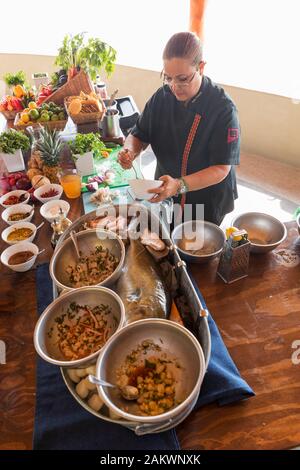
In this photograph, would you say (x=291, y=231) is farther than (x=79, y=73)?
No

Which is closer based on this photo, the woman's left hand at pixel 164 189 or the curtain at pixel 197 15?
the woman's left hand at pixel 164 189

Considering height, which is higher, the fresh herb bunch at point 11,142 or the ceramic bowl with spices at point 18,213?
the fresh herb bunch at point 11,142

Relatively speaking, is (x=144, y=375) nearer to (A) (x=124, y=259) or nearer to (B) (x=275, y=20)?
(A) (x=124, y=259)

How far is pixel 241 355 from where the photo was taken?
4.21 feet

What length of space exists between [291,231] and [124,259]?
99cm

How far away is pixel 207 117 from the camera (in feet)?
6.00

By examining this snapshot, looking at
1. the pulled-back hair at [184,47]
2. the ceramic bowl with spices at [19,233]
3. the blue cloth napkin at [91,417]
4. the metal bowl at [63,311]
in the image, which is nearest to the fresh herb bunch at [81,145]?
the ceramic bowl with spices at [19,233]

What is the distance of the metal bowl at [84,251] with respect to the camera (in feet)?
4.62

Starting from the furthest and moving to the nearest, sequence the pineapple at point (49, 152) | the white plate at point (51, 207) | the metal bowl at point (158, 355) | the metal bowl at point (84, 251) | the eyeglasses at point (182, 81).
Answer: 1. the pineapple at point (49, 152)
2. the white plate at point (51, 207)
3. the eyeglasses at point (182, 81)
4. the metal bowl at point (84, 251)
5. the metal bowl at point (158, 355)

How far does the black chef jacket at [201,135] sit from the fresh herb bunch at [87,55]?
53.1 inches

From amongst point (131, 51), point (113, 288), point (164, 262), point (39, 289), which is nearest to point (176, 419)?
point (113, 288)

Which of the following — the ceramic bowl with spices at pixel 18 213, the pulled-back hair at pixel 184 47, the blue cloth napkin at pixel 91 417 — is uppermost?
the pulled-back hair at pixel 184 47

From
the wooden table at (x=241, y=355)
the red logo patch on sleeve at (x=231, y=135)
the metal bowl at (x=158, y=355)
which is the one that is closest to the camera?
the metal bowl at (x=158, y=355)

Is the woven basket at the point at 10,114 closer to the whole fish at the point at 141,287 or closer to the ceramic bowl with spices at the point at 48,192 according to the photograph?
the ceramic bowl with spices at the point at 48,192
